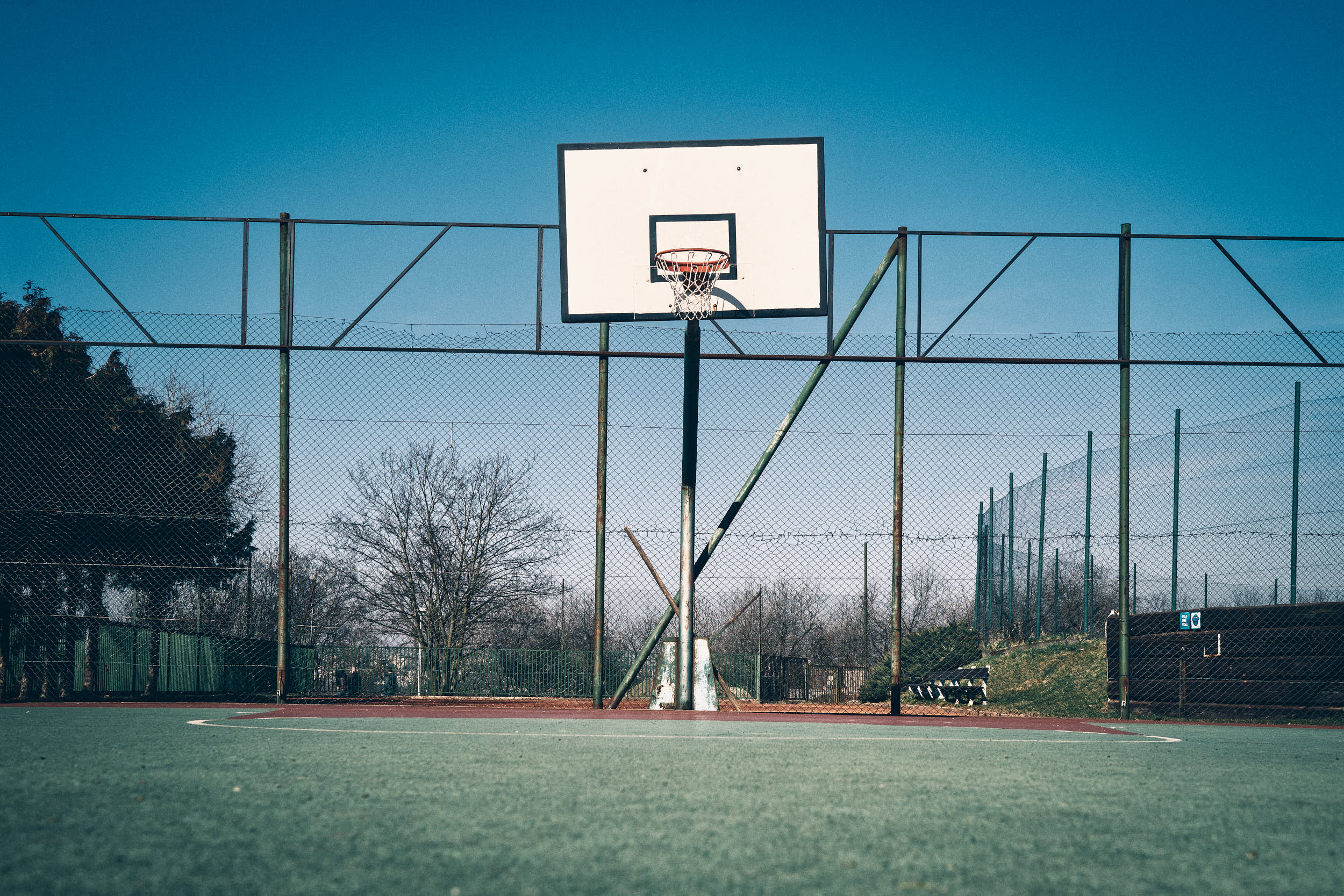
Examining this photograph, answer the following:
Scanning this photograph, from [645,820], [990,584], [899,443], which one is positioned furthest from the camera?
[990,584]

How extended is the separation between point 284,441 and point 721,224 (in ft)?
13.9

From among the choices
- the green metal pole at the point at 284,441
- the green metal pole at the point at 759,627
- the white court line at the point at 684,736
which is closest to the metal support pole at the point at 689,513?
the white court line at the point at 684,736

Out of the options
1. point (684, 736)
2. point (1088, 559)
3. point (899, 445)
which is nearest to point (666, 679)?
point (899, 445)

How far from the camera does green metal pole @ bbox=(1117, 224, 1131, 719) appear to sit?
8.02m

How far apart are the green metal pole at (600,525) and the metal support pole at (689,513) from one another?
2.65 ft

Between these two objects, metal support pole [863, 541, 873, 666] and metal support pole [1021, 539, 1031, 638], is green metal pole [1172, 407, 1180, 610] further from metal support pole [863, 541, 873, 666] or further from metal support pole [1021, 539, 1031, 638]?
metal support pole [1021, 539, 1031, 638]

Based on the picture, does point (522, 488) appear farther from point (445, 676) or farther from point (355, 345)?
point (355, 345)

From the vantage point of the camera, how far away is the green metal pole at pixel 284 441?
311 inches

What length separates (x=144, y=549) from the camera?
10.2 metres

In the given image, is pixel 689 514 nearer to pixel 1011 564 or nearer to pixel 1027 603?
pixel 1011 564

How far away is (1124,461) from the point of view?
8.14 metres

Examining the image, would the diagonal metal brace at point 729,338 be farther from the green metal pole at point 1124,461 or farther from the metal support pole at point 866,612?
the green metal pole at point 1124,461

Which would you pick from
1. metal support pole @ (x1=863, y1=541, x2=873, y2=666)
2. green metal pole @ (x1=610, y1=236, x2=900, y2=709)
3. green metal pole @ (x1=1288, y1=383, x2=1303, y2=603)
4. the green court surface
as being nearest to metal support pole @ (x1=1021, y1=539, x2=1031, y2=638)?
metal support pole @ (x1=863, y1=541, x2=873, y2=666)

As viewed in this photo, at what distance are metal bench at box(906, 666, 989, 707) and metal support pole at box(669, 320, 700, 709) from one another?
842 centimetres
